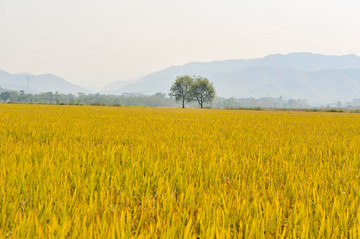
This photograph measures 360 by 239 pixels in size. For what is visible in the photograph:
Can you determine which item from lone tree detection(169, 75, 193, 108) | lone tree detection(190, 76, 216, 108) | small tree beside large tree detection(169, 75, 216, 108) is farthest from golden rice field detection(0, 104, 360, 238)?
lone tree detection(169, 75, 193, 108)

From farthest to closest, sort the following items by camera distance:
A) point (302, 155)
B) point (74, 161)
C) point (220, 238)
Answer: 1. point (302, 155)
2. point (74, 161)
3. point (220, 238)

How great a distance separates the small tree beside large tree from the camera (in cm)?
9144

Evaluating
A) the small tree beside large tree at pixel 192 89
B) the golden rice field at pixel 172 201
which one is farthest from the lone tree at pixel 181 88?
the golden rice field at pixel 172 201

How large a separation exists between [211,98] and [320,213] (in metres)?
91.9

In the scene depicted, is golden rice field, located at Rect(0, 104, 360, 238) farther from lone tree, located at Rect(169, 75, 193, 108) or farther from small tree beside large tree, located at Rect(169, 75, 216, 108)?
lone tree, located at Rect(169, 75, 193, 108)

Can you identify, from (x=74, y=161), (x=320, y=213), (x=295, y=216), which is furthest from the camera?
(x=74, y=161)

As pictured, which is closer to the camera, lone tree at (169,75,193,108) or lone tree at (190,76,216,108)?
lone tree at (190,76,216,108)

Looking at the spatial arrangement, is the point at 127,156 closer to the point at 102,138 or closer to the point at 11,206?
the point at 11,206

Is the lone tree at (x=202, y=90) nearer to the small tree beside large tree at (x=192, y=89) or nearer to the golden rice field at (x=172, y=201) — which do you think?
the small tree beside large tree at (x=192, y=89)

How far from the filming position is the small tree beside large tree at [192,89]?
91.4 meters

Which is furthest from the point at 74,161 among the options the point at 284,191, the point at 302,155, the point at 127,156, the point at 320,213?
the point at 302,155

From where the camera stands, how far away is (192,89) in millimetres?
91188

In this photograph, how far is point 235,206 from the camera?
1855 mm

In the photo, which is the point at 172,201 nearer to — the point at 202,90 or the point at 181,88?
the point at 202,90
